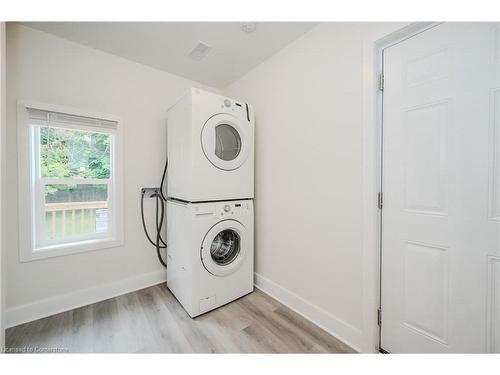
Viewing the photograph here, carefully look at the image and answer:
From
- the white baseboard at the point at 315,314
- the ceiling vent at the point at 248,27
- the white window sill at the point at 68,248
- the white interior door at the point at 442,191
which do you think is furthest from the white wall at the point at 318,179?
the white window sill at the point at 68,248

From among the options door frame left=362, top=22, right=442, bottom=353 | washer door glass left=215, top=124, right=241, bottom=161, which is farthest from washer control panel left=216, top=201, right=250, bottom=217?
door frame left=362, top=22, right=442, bottom=353

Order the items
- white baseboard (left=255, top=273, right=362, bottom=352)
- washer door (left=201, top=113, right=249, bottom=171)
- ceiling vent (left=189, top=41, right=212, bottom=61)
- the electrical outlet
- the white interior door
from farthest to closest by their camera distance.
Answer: the electrical outlet
ceiling vent (left=189, top=41, right=212, bottom=61)
washer door (left=201, top=113, right=249, bottom=171)
white baseboard (left=255, top=273, right=362, bottom=352)
the white interior door

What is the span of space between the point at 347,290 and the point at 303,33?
2.03 m

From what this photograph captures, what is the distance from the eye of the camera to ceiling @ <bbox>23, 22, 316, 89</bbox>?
61.1 inches

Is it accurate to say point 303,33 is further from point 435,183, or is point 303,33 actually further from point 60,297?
point 60,297

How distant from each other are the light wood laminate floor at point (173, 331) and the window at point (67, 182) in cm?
56

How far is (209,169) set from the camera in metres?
1.68

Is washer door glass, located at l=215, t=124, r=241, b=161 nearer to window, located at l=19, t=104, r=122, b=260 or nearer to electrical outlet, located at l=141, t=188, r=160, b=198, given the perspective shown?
electrical outlet, located at l=141, t=188, r=160, b=198

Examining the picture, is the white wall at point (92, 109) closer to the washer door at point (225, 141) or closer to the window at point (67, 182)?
the window at point (67, 182)

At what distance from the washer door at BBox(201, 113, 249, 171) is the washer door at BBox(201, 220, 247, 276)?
551 millimetres

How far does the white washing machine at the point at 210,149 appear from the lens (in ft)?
5.27

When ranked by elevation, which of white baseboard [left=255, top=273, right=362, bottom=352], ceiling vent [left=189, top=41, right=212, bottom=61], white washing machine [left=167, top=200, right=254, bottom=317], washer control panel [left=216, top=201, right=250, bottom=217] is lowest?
white baseboard [left=255, top=273, right=362, bottom=352]

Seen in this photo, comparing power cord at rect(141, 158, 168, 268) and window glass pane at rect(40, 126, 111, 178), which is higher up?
window glass pane at rect(40, 126, 111, 178)
